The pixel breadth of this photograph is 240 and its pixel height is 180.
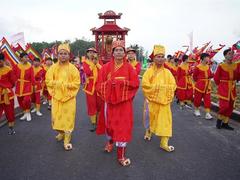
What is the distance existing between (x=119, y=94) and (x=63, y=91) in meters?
1.28

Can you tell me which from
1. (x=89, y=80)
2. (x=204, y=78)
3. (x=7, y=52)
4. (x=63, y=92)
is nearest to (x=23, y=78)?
(x=7, y=52)

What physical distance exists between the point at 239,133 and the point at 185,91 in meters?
3.98

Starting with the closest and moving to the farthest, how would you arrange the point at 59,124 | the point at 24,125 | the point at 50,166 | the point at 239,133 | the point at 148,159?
the point at 50,166 < the point at 148,159 < the point at 59,124 < the point at 239,133 < the point at 24,125

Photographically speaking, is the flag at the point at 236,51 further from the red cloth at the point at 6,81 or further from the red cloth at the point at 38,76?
the red cloth at the point at 38,76

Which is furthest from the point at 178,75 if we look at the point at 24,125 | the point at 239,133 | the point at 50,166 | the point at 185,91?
the point at 50,166

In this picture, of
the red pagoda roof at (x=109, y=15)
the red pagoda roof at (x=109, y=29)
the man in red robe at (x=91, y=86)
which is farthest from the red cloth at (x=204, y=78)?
the red pagoda roof at (x=109, y=15)

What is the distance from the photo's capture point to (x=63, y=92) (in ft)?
18.5

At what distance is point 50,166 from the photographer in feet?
15.9

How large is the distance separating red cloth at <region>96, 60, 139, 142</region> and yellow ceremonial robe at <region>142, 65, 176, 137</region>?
Result: 2.35 feet

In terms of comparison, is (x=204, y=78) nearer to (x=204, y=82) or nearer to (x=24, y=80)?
(x=204, y=82)

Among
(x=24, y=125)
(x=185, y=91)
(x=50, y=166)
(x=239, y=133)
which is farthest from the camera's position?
(x=185, y=91)

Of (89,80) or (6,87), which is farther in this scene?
Result: (89,80)

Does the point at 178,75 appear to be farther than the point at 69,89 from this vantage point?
Yes

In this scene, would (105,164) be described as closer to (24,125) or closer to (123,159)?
(123,159)
